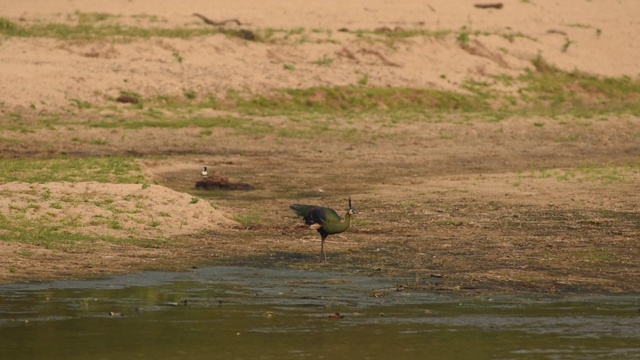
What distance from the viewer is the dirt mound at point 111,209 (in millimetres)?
16672

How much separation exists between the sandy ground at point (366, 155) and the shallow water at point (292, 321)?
34.9 inches

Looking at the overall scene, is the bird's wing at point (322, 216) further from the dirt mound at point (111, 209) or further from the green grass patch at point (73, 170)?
the green grass patch at point (73, 170)

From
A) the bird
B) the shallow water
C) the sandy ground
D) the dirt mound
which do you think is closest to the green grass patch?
the sandy ground

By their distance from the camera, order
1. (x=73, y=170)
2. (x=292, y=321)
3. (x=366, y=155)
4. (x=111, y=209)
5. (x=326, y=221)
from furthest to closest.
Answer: (x=366, y=155) → (x=73, y=170) → (x=111, y=209) → (x=326, y=221) → (x=292, y=321)

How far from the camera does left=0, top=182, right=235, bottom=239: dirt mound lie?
656 inches

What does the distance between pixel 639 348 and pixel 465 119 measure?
2348cm

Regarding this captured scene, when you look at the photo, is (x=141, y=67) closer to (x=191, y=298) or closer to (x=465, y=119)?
(x=465, y=119)

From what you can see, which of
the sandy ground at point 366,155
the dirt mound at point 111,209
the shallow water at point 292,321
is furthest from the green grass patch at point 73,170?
the shallow water at point 292,321

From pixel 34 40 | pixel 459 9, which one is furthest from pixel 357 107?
pixel 459 9

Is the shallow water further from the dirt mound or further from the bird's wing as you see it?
the dirt mound

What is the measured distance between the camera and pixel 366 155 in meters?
28.0

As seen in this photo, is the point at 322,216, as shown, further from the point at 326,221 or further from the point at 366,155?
the point at 366,155

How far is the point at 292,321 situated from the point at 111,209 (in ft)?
20.3


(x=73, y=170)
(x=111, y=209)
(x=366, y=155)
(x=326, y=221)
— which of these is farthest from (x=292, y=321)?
(x=366, y=155)
